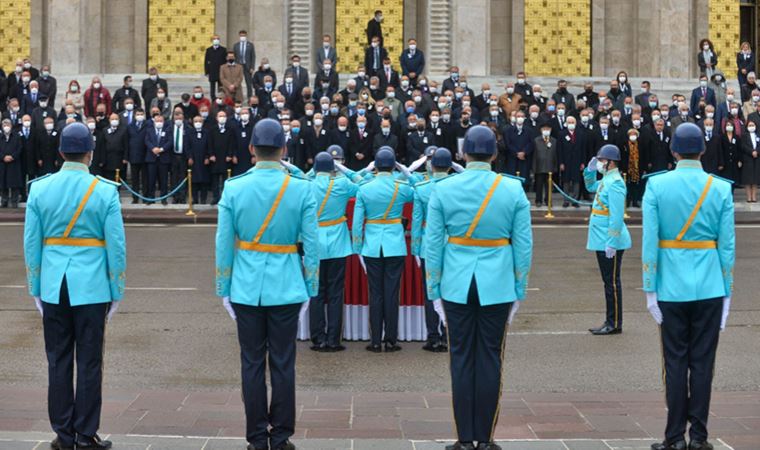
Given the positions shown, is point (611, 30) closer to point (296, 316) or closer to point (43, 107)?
point (43, 107)

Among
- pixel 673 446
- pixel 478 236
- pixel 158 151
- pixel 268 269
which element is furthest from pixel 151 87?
pixel 673 446

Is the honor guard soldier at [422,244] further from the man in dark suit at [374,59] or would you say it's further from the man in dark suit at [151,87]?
the man in dark suit at [151,87]

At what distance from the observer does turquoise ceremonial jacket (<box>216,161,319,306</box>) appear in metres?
7.87

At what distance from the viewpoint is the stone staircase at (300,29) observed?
36.0 m

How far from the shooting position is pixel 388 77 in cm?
3100

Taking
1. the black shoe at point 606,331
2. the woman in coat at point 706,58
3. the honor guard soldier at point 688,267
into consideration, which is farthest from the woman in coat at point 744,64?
the honor guard soldier at point 688,267

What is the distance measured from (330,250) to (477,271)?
16.5 ft

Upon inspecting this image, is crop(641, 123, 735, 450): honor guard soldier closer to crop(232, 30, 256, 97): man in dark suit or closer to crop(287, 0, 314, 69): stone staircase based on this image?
crop(232, 30, 256, 97): man in dark suit

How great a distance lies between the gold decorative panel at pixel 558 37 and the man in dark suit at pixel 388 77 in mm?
9288

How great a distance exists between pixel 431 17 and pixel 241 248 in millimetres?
28919

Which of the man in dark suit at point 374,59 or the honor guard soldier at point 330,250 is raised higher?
the man in dark suit at point 374,59

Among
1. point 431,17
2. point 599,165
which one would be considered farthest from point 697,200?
point 431,17

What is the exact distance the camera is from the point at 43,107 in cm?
2909

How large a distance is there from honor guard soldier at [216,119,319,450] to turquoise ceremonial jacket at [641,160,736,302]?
2352mm
